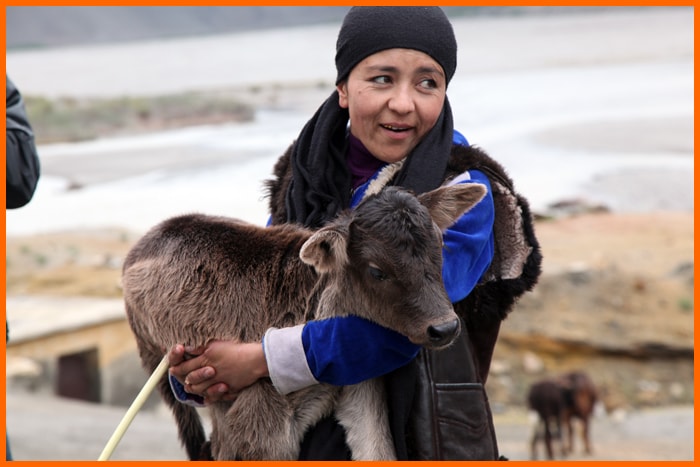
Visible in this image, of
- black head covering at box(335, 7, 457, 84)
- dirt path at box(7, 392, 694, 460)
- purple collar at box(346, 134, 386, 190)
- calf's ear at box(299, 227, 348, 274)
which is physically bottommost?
dirt path at box(7, 392, 694, 460)

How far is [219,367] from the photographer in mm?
2643

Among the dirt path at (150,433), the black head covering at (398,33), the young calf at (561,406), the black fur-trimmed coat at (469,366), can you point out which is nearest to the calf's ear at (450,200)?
the black fur-trimmed coat at (469,366)

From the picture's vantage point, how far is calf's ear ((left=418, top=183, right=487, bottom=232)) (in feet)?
8.25

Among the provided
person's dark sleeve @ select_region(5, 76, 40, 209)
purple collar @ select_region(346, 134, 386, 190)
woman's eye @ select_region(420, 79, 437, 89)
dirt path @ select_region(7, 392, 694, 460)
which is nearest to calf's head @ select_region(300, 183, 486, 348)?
purple collar @ select_region(346, 134, 386, 190)

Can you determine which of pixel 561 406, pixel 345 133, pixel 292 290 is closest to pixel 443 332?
pixel 292 290

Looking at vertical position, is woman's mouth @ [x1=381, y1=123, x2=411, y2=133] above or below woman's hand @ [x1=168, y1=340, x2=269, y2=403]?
above

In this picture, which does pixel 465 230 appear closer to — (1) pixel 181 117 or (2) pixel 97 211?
(2) pixel 97 211

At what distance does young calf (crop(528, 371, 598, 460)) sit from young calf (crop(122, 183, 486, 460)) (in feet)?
23.0

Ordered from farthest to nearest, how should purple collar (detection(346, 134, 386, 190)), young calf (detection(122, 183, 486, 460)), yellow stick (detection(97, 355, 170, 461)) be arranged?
purple collar (detection(346, 134, 386, 190)) < yellow stick (detection(97, 355, 170, 461)) < young calf (detection(122, 183, 486, 460))

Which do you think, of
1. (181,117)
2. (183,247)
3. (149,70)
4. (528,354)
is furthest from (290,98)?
(183,247)

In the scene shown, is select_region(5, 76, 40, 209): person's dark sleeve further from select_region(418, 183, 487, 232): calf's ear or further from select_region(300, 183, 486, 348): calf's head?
select_region(418, 183, 487, 232): calf's ear

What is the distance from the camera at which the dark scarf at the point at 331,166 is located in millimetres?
2625

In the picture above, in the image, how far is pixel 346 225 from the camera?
258cm

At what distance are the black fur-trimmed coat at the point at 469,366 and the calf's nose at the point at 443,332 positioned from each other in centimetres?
21
